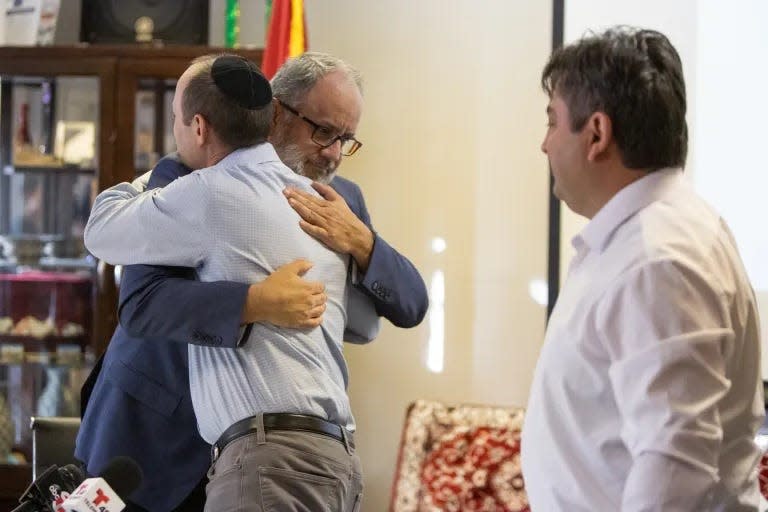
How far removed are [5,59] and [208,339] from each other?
268cm

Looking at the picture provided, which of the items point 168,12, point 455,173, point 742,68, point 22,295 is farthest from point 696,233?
point 22,295

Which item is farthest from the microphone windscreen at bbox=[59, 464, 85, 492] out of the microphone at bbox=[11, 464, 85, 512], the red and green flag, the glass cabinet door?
the glass cabinet door

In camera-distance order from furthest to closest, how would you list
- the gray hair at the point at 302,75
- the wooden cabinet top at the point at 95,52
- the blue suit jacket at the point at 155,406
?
1. the wooden cabinet top at the point at 95,52
2. the gray hair at the point at 302,75
3. the blue suit jacket at the point at 155,406

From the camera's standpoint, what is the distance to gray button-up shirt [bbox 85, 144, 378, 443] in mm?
1482

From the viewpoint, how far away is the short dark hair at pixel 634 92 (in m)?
1.20

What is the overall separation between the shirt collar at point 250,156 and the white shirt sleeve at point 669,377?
67 centimetres

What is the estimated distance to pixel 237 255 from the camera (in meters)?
1.52

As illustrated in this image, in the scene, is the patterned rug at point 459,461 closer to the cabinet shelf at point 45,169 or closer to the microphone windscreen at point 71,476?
the cabinet shelf at point 45,169

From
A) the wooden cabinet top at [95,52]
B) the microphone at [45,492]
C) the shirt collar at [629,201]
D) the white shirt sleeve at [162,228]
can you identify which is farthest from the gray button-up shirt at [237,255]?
the wooden cabinet top at [95,52]

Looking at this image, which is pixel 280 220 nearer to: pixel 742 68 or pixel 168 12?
pixel 742 68

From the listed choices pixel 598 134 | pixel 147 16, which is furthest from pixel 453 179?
pixel 598 134

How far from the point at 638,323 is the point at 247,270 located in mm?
641

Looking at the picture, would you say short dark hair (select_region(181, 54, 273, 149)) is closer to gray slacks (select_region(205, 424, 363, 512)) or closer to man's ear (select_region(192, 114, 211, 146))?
man's ear (select_region(192, 114, 211, 146))

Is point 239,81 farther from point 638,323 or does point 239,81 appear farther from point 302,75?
point 638,323
